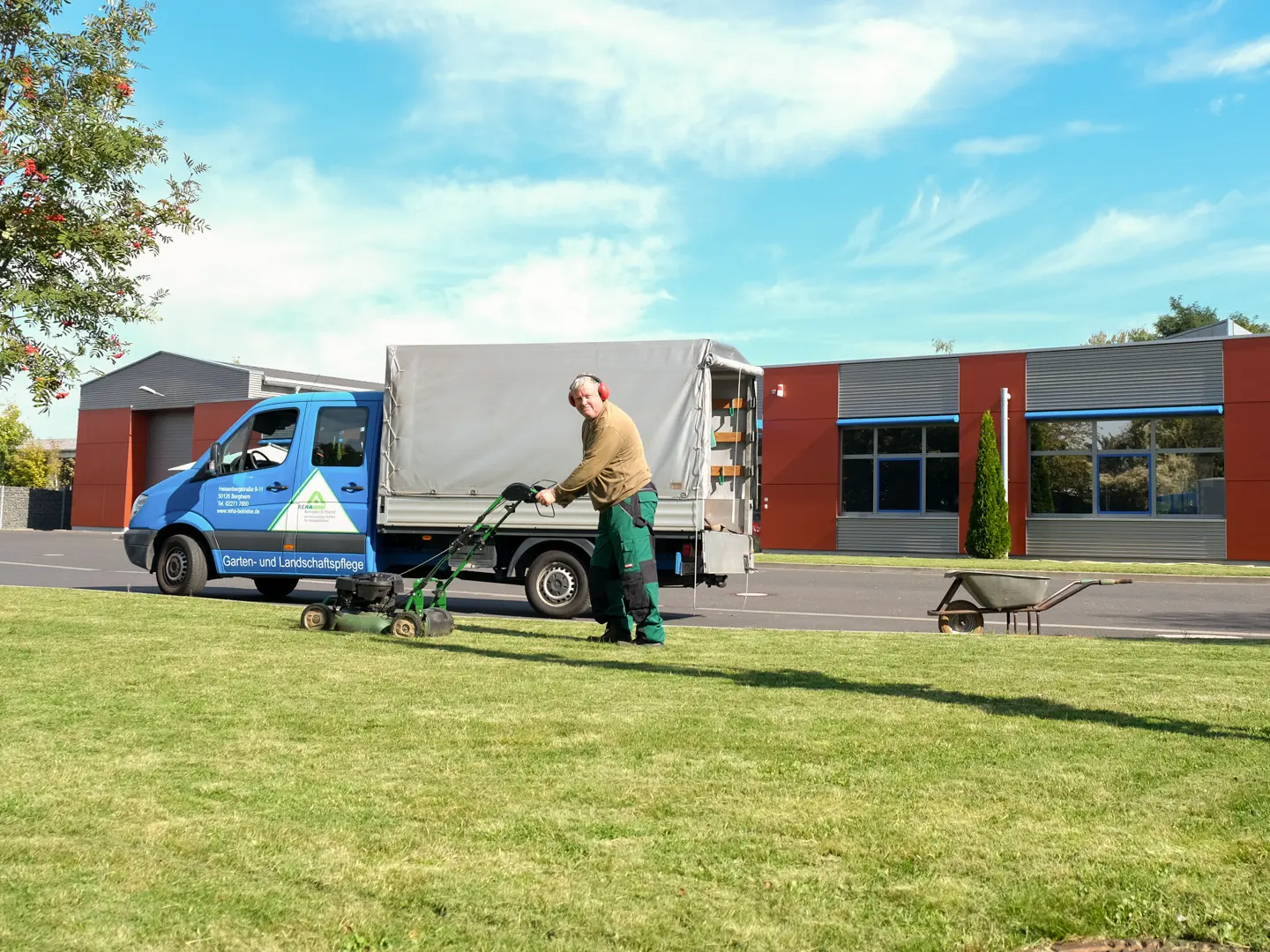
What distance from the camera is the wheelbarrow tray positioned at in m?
10.2

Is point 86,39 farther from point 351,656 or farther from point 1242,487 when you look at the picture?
point 1242,487

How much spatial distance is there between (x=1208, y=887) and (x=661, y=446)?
373 inches

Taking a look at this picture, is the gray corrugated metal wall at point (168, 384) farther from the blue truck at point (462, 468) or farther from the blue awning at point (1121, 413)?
the blue truck at point (462, 468)

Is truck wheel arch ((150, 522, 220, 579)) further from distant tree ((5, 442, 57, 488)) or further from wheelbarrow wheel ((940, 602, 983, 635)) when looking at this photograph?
distant tree ((5, 442, 57, 488))

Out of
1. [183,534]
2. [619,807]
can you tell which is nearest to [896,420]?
[183,534]

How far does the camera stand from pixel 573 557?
12.2 meters

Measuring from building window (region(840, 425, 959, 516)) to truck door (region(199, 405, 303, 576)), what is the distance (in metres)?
Answer: 21.1

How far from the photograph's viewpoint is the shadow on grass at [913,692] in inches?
209

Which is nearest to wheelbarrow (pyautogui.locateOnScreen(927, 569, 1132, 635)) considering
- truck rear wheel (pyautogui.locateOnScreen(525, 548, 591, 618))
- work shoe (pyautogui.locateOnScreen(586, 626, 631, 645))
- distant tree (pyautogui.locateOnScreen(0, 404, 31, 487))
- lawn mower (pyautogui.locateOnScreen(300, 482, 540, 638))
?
work shoe (pyautogui.locateOnScreen(586, 626, 631, 645))

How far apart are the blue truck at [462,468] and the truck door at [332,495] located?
0.01m

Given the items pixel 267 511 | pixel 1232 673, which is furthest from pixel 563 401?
pixel 1232 673

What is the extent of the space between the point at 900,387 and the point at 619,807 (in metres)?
28.3

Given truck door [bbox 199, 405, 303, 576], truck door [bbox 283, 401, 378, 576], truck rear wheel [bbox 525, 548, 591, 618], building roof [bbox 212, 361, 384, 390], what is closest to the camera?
truck rear wheel [bbox 525, 548, 591, 618]

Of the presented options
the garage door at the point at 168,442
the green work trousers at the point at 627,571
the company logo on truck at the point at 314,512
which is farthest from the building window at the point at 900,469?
A: the garage door at the point at 168,442
